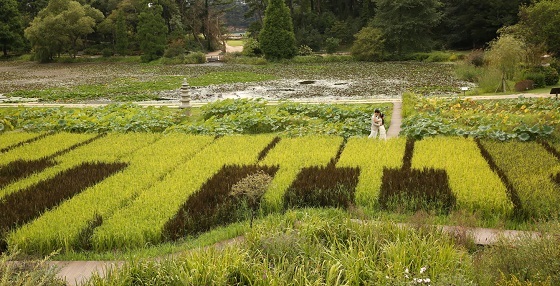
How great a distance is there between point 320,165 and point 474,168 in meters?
2.68

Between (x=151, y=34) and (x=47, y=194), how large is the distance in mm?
38782

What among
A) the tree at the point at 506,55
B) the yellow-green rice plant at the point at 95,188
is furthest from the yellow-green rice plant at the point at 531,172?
the tree at the point at 506,55

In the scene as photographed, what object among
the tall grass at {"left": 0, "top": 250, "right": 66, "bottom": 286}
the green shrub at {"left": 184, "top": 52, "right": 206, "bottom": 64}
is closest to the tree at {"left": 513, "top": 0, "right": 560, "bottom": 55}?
the tall grass at {"left": 0, "top": 250, "right": 66, "bottom": 286}

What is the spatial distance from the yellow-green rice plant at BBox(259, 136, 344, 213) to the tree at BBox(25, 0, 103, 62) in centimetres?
3906

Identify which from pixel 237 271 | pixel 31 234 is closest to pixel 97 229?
pixel 31 234

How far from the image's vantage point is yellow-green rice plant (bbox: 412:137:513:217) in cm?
667

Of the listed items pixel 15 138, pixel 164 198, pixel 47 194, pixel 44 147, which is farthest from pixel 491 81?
pixel 47 194

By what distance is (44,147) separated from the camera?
36.6 feet

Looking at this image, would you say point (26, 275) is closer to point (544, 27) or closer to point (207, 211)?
point (207, 211)

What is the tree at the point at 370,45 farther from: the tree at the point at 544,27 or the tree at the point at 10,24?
the tree at the point at 10,24

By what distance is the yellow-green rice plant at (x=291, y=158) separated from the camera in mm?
7375

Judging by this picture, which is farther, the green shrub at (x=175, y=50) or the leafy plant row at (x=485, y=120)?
the green shrub at (x=175, y=50)

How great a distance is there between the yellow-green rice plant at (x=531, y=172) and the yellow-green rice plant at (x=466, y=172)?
259 mm

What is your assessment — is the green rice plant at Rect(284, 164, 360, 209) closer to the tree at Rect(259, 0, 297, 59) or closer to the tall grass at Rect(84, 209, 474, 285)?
the tall grass at Rect(84, 209, 474, 285)
